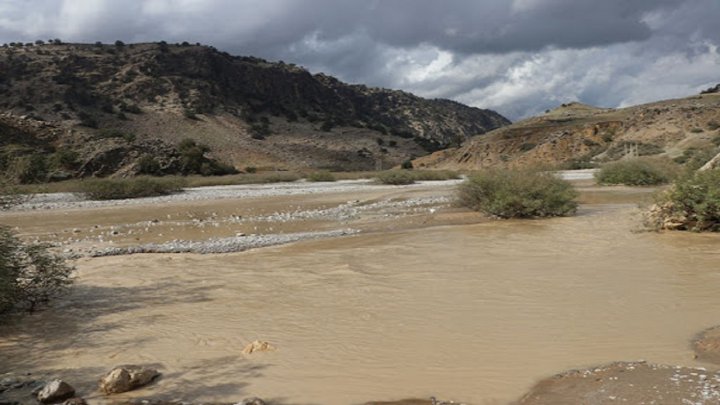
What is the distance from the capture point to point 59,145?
166 ft

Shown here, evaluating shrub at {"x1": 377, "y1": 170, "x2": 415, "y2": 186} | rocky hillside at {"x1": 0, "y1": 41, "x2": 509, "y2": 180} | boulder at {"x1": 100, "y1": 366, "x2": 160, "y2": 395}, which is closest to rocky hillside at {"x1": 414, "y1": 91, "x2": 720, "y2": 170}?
shrub at {"x1": 377, "y1": 170, "x2": 415, "y2": 186}

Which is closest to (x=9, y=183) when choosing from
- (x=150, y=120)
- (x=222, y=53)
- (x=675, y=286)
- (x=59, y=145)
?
(x=675, y=286)

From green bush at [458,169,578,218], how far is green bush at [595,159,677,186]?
1423 cm

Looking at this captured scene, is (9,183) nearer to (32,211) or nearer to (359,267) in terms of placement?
(359,267)

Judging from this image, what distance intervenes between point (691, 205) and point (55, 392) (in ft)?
46.0

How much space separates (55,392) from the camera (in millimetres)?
5598

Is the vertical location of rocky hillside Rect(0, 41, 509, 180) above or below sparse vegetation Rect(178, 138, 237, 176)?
above

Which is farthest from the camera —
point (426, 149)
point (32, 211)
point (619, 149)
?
point (426, 149)

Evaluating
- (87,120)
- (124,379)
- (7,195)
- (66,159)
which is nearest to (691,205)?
(124,379)

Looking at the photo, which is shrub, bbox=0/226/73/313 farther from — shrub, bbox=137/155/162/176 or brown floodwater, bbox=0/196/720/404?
shrub, bbox=137/155/162/176

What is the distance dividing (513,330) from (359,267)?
15.4 feet

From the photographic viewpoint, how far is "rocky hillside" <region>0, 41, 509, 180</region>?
170 ft

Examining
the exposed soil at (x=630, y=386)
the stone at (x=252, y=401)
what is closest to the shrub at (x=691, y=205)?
the exposed soil at (x=630, y=386)

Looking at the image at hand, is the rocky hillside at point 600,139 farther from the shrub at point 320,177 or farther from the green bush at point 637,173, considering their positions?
the shrub at point 320,177
